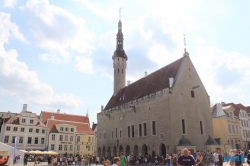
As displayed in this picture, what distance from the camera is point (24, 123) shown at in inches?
1743

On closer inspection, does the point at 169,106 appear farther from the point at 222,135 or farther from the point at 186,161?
the point at 186,161

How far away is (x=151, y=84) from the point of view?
3412 cm

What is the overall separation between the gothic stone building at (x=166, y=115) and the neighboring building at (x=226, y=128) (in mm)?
6826

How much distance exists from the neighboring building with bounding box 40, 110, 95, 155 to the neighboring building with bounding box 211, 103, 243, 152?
27811 millimetres

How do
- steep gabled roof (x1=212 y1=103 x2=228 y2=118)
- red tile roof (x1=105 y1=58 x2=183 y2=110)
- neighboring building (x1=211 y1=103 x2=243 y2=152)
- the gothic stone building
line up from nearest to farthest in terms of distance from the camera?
the gothic stone building → red tile roof (x1=105 y1=58 x2=183 y2=110) → neighboring building (x1=211 y1=103 x2=243 y2=152) → steep gabled roof (x1=212 y1=103 x2=228 y2=118)

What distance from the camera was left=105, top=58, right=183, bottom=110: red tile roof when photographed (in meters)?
31.0

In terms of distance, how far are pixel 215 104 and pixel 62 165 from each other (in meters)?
27.9

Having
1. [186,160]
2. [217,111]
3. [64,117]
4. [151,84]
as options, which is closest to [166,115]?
[151,84]

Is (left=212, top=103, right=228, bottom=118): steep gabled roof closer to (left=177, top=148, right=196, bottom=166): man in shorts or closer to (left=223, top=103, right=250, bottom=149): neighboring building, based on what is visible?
(left=223, top=103, right=250, bottom=149): neighboring building

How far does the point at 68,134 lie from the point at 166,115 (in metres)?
27.7

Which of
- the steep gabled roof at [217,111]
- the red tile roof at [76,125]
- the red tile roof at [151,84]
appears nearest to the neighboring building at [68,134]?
the red tile roof at [76,125]

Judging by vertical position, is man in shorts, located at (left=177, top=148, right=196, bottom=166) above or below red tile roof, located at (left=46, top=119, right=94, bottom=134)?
below

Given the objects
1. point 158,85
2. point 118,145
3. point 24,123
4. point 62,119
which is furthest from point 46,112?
point 158,85

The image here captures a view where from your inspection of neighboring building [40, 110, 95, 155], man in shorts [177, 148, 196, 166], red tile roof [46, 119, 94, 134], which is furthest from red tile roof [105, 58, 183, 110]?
man in shorts [177, 148, 196, 166]
